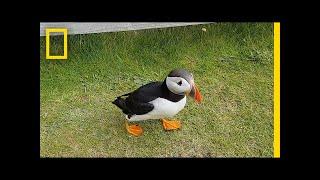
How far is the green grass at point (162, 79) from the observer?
9.98ft

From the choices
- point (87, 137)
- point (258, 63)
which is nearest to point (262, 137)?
point (258, 63)

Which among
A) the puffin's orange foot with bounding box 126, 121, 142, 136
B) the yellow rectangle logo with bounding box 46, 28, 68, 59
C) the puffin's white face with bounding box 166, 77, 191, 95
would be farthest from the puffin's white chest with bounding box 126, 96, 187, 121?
the yellow rectangle logo with bounding box 46, 28, 68, 59

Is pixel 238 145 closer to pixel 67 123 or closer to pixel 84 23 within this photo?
pixel 67 123

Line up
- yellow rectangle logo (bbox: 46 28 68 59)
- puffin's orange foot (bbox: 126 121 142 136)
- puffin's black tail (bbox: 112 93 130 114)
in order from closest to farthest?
puffin's black tail (bbox: 112 93 130 114)
puffin's orange foot (bbox: 126 121 142 136)
yellow rectangle logo (bbox: 46 28 68 59)

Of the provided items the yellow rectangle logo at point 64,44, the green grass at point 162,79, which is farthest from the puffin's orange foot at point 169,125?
the yellow rectangle logo at point 64,44

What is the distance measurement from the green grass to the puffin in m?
0.24

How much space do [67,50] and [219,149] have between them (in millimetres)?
1501

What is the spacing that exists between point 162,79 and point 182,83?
30.3 inches

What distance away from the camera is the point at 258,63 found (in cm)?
358

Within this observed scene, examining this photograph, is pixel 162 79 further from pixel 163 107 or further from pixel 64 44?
pixel 64 44

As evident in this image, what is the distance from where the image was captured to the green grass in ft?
9.98

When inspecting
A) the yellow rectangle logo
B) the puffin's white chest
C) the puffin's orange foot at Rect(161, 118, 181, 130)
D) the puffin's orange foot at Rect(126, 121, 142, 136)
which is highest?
the yellow rectangle logo

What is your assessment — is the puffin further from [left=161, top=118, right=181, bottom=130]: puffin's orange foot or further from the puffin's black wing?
[left=161, top=118, right=181, bottom=130]: puffin's orange foot

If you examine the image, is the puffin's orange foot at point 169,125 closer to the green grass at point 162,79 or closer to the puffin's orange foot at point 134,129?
the green grass at point 162,79
